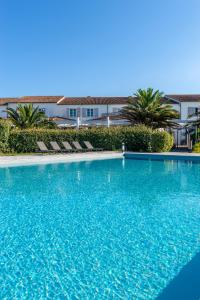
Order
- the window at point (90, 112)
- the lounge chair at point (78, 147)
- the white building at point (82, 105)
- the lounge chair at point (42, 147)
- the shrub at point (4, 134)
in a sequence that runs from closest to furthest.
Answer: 1. the lounge chair at point (42, 147)
2. the shrub at point (4, 134)
3. the lounge chair at point (78, 147)
4. the white building at point (82, 105)
5. the window at point (90, 112)

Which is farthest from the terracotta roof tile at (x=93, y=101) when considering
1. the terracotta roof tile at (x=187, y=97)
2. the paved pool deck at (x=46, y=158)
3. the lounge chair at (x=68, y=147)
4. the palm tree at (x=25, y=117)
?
the paved pool deck at (x=46, y=158)

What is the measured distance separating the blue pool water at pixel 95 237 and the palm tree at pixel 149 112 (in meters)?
15.8

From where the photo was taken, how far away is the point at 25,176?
1395 cm

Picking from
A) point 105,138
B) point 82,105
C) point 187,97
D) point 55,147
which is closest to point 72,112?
point 82,105

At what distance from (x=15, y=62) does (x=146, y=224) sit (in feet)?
92.3

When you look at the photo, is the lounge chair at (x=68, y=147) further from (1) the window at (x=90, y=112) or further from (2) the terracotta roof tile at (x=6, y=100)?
(2) the terracotta roof tile at (x=6, y=100)

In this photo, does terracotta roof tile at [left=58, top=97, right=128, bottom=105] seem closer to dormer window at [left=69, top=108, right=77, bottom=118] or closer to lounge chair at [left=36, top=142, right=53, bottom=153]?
dormer window at [left=69, top=108, right=77, bottom=118]

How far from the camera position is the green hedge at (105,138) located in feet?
74.7

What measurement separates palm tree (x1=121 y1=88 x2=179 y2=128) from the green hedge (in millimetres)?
3835

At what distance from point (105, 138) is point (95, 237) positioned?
18.8 meters

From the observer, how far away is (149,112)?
2753 centimetres

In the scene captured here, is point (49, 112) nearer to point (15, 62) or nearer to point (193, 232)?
point (15, 62)

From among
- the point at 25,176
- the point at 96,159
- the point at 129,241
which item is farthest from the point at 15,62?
the point at 129,241

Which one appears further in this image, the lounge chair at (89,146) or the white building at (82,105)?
the white building at (82,105)
